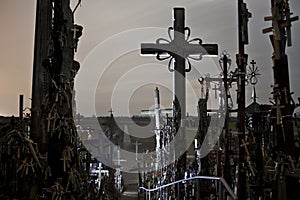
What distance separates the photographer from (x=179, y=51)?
356cm

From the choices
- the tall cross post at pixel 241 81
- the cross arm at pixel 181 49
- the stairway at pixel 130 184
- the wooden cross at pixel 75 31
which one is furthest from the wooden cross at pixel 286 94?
the stairway at pixel 130 184

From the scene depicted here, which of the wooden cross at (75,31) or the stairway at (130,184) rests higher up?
the wooden cross at (75,31)

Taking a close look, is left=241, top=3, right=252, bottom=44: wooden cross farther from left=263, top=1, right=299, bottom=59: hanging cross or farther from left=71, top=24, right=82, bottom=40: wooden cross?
left=71, top=24, right=82, bottom=40: wooden cross

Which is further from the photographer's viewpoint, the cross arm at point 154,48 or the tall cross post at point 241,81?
the cross arm at point 154,48

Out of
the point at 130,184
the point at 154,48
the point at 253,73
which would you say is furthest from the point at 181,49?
the point at 130,184

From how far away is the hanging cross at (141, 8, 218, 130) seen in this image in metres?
3.55

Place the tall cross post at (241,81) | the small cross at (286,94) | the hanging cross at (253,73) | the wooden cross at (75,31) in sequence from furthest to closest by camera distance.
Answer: the hanging cross at (253,73) → the tall cross post at (241,81) → the small cross at (286,94) → the wooden cross at (75,31)

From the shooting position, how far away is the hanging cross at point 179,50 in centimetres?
355

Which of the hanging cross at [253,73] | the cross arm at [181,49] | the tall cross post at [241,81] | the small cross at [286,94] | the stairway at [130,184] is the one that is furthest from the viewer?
the stairway at [130,184]

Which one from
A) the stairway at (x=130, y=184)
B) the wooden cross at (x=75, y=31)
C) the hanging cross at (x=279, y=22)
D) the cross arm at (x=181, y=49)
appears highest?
the cross arm at (x=181, y=49)

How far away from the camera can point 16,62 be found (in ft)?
13.0

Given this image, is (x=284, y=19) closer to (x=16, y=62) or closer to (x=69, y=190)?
(x=69, y=190)

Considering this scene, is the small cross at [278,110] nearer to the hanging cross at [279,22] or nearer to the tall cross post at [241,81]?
the hanging cross at [279,22]

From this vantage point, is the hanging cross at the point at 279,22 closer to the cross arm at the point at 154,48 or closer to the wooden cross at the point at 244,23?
the wooden cross at the point at 244,23
